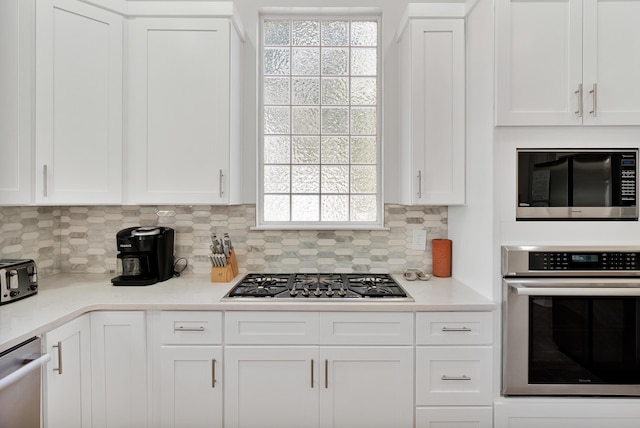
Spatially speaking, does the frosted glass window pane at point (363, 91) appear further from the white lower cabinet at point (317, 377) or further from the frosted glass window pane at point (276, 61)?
the white lower cabinet at point (317, 377)

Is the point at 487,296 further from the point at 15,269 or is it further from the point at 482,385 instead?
the point at 15,269

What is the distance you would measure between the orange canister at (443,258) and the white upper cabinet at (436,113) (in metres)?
0.38

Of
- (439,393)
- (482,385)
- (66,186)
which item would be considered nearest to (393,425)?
(439,393)

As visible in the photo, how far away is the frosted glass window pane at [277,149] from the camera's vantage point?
2.62 meters

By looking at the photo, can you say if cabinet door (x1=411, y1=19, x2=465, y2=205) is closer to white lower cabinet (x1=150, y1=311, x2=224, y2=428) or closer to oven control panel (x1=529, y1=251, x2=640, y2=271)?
oven control panel (x1=529, y1=251, x2=640, y2=271)

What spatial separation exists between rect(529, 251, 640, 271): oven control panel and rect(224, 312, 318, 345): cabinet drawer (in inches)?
46.0

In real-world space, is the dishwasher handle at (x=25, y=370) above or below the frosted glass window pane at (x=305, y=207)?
below

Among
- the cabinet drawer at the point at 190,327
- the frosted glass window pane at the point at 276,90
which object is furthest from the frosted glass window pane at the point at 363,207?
the cabinet drawer at the point at 190,327

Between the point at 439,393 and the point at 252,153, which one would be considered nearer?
the point at 439,393

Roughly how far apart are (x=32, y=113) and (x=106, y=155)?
39 centimetres

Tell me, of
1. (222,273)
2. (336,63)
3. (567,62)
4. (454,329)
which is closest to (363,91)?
(336,63)

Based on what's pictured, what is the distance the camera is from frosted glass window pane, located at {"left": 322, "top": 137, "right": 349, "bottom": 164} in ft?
8.62

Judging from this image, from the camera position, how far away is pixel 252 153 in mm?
2543

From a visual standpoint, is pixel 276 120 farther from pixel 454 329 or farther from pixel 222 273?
pixel 454 329
